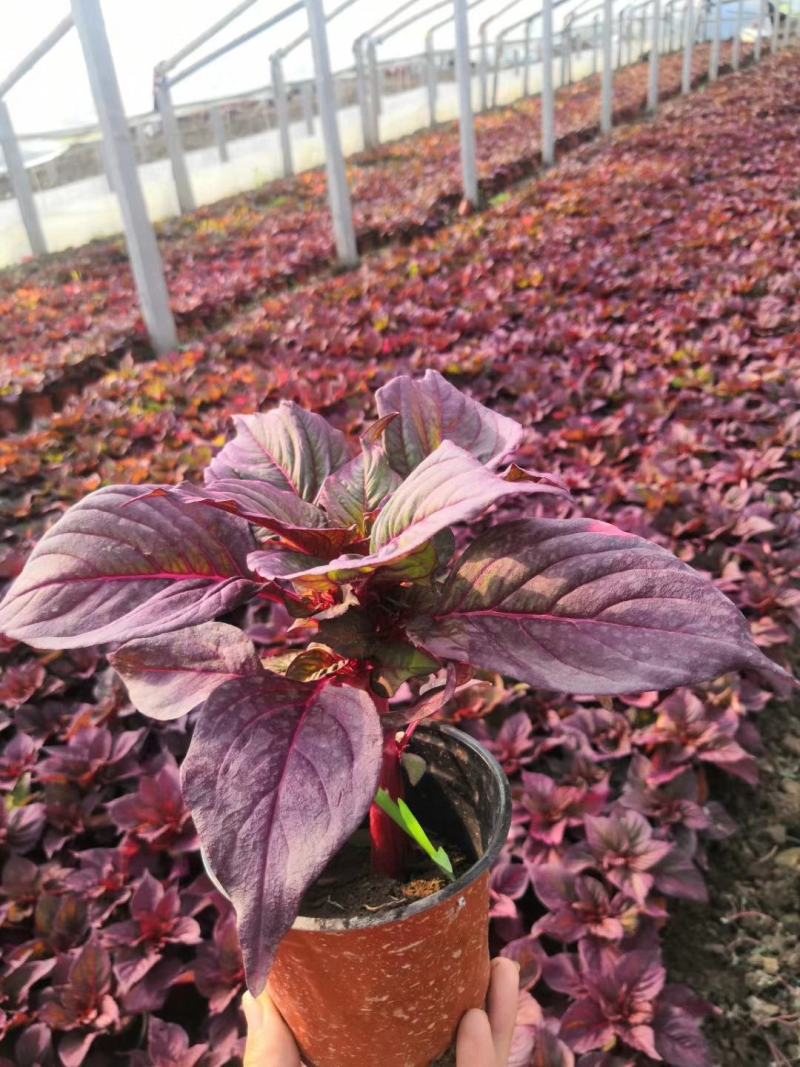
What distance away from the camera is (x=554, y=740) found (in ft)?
6.28

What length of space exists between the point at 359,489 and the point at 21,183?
9.09 meters

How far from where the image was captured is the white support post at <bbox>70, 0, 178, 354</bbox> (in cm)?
458

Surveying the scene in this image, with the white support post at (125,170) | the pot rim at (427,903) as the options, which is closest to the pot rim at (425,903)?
the pot rim at (427,903)

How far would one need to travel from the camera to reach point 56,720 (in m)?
2.14

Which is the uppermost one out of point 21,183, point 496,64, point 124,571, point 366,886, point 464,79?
point 496,64

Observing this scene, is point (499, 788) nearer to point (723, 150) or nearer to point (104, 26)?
point (104, 26)

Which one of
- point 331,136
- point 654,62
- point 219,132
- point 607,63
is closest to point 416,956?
point 331,136

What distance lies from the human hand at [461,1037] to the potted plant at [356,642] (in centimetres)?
2

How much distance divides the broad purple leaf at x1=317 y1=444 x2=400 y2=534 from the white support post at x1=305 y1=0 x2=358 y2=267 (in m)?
6.26

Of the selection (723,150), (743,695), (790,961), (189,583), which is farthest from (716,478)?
(723,150)

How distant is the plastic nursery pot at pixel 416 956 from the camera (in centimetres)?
78

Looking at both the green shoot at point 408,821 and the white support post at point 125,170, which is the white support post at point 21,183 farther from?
the green shoot at point 408,821

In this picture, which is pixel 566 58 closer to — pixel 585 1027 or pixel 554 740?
pixel 554 740

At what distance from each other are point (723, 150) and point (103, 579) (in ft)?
34.3
